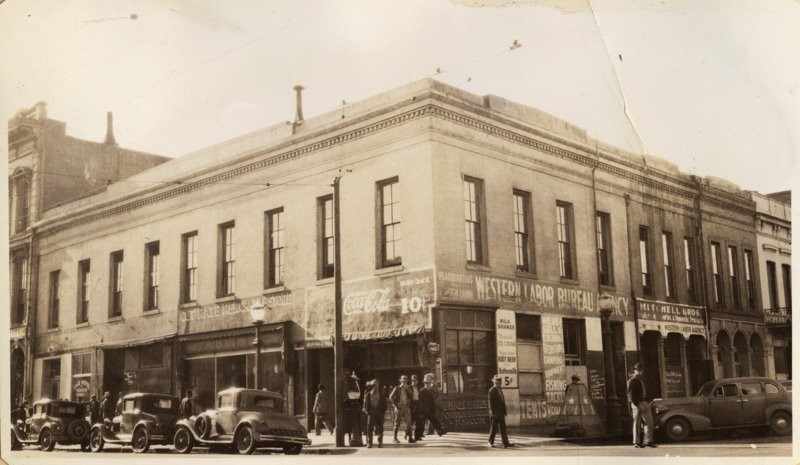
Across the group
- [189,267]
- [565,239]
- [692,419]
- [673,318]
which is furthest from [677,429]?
[189,267]

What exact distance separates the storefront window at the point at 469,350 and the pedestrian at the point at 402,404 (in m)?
0.46

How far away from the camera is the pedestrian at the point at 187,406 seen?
9.40 metres

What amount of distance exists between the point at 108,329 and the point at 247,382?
1.70 metres

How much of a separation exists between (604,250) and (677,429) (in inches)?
82.7

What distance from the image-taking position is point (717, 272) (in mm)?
9086

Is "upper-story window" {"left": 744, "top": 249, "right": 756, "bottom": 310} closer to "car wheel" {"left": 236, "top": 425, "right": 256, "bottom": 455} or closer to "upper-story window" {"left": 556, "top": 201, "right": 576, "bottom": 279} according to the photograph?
"upper-story window" {"left": 556, "top": 201, "right": 576, "bottom": 279}

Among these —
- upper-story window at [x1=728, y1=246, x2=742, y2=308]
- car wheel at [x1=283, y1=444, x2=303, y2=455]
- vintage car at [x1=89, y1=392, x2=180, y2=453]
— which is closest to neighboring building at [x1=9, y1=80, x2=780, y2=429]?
upper-story window at [x1=728, y1=246, x2=742, y2=308]

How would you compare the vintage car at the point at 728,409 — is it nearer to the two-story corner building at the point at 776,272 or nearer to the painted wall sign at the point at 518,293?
the two-story corner building at the point at 776,272

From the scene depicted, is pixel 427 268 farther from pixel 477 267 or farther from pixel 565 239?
pixel 565 239

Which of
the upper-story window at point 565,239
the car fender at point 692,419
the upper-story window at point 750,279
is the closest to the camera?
the car fender at point 692,419

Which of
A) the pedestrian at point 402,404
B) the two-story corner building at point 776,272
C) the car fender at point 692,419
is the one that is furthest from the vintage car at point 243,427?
the two-story corner building at point 776,272

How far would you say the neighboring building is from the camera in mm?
8922

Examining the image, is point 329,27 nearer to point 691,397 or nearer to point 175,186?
point 175,186

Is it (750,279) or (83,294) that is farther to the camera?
(83,294)
